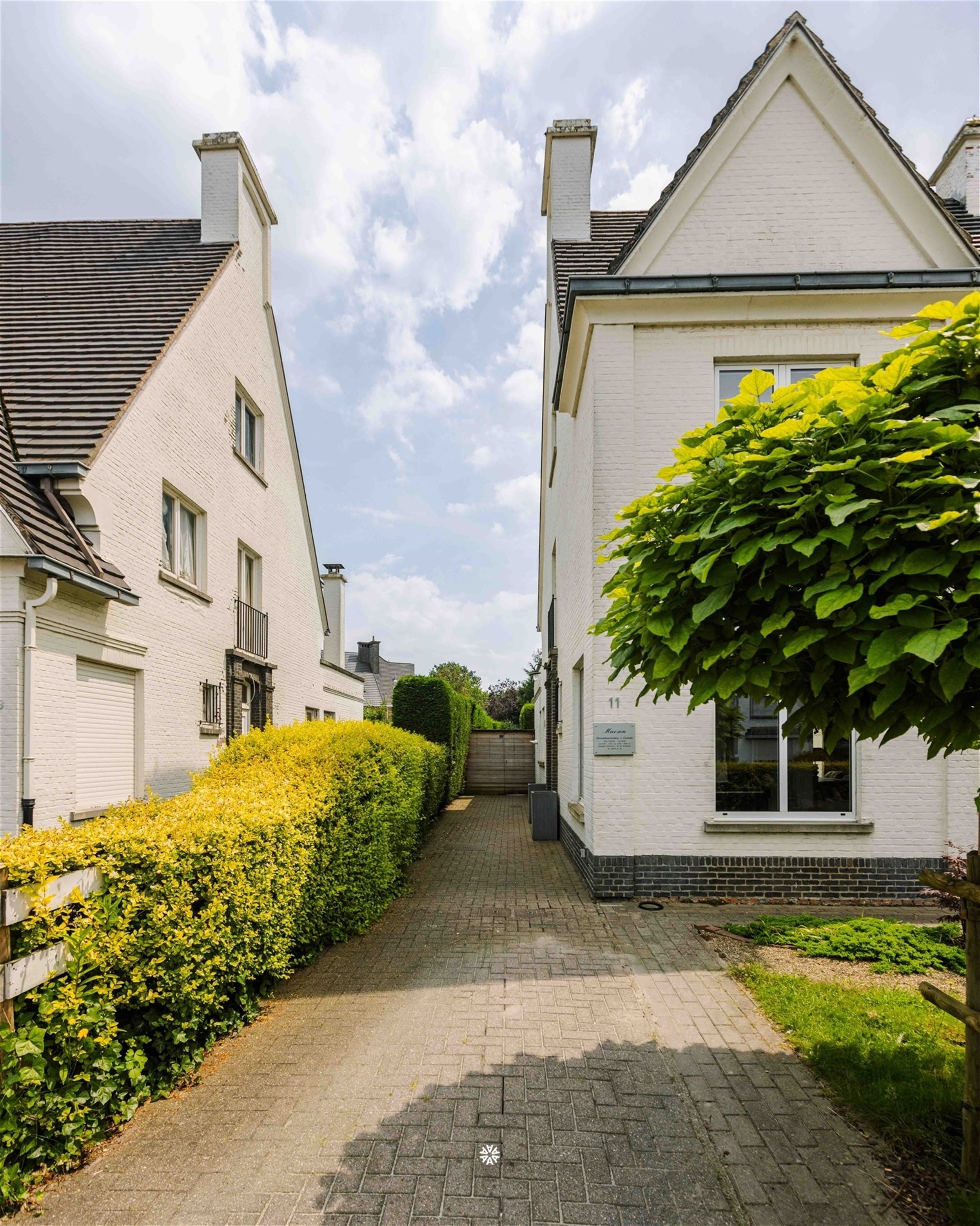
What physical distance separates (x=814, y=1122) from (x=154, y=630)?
30.3 ft

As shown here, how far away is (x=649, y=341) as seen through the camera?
8938 millimetres

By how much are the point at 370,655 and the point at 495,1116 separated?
60159mm

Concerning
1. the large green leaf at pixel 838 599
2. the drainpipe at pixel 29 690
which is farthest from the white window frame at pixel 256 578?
the large green leaf at pixel 838 599

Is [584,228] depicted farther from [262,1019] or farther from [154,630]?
[262,1019]

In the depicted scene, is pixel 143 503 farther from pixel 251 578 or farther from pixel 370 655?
pixel 370 655

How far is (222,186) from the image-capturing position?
46.1ft

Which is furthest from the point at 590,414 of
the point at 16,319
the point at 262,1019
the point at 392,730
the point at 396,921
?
the point at 16,319

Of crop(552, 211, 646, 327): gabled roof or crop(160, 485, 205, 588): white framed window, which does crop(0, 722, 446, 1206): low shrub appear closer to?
crop(160, 485, 205, 588): white framed window

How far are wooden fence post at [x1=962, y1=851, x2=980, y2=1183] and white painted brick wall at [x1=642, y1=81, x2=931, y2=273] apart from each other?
337 inches

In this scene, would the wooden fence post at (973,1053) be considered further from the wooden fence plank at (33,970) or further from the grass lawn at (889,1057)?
the wooden fence plank at (33,970)

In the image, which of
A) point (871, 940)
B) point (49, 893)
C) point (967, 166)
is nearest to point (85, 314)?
point (49, 893)

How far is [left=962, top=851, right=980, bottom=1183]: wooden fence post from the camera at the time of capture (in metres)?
3.18

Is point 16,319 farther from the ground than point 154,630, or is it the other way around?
point 16,319

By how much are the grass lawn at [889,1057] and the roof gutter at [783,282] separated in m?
7.34
